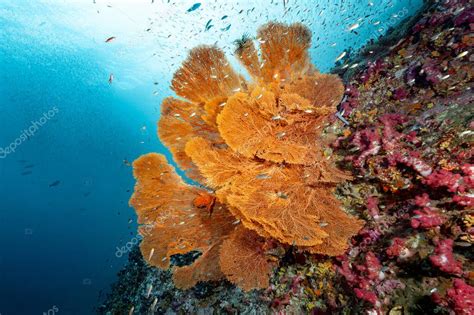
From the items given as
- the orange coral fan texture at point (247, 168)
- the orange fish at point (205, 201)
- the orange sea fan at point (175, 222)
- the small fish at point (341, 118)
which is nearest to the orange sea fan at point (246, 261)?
the orange coral fan texture at point (247, 168)

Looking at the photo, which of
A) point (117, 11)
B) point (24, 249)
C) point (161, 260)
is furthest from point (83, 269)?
point (161, 260)

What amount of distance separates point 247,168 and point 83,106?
97.9 m

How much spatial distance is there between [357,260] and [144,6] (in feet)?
123

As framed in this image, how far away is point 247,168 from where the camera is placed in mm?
4066

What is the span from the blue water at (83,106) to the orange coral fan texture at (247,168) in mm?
4590

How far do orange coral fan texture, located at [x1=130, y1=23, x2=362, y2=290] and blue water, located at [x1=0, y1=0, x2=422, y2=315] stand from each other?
4590mm

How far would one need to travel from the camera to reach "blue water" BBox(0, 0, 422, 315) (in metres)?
32.0

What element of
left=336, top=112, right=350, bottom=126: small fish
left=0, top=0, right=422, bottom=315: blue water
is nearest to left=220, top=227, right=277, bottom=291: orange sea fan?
left=336, top=112, right=350, bottom=126: small fish

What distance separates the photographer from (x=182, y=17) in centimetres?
3806

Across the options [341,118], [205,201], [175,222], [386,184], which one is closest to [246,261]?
[205,201]

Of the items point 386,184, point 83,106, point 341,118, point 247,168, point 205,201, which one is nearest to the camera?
point 386,184

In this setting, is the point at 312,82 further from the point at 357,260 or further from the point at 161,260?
the point at 161,260

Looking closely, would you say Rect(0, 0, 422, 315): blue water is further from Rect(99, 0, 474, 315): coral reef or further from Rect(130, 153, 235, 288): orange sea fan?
Rect(130, 153, 235, 288): orange sea fan

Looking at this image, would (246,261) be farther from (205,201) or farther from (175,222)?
(175,222)
